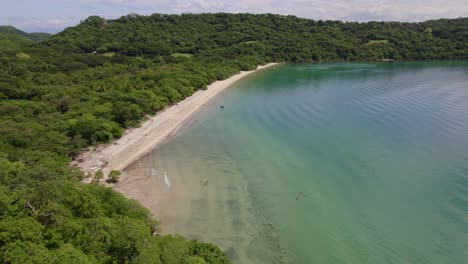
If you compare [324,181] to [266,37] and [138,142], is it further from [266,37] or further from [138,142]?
[266,37]

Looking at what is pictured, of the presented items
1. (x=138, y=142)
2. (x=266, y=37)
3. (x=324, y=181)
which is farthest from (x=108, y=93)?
(x=266, y=37)

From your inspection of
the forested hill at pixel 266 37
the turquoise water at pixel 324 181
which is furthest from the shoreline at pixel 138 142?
the forested hill at pixel 266 37

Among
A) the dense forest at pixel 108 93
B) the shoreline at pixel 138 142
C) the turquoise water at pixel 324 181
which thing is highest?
the dense forest at pixel 108 93

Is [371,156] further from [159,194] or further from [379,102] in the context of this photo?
[379,102]

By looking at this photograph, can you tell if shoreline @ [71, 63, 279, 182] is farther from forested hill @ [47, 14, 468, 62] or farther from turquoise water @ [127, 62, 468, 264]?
forested hill @ [47, 14, 468, 62]

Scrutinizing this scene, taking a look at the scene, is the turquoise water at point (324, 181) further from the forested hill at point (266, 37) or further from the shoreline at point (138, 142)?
the forested hill at point (266, 37)
